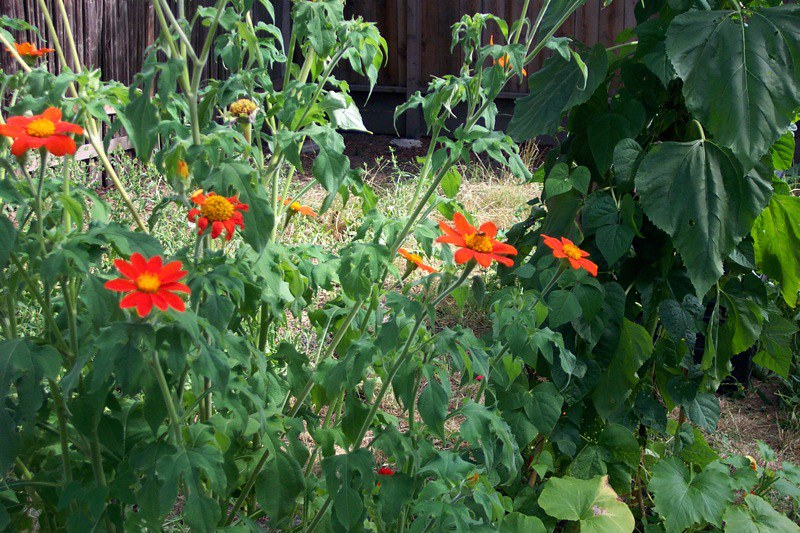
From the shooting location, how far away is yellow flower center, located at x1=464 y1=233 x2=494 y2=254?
150 cm

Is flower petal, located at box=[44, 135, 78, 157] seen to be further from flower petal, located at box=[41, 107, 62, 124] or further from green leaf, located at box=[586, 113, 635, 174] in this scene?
green leaf, located at box=[586, 113, 635, 174]

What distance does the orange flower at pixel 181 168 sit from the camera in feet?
5.03

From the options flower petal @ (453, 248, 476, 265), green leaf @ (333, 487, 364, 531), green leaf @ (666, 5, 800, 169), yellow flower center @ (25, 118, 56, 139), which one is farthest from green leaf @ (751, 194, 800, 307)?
yellow flower center @ (25, 118, 56, 139)

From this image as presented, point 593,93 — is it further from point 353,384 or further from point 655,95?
point 353,384

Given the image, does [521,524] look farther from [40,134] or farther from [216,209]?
[40,134]

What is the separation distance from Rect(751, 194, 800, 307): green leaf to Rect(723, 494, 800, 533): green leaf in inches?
25.4

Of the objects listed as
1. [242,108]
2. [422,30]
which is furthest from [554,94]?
[422,30]

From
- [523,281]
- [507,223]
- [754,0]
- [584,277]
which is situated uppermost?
[754,0]

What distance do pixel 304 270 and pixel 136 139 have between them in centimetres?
54

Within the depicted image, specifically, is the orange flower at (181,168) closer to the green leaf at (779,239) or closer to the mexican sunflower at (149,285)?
the mexican sunflower at (149,285)

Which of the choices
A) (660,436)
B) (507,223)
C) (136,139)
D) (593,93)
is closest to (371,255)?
(136,139)

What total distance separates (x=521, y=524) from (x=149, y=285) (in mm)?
1361

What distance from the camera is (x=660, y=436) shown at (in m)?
3.00

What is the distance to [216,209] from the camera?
4.73 ft
